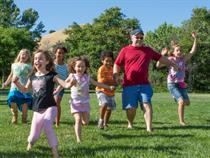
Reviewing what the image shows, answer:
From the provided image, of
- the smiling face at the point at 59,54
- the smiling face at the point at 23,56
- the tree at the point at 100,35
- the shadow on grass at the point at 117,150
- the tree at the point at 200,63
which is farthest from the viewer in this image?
the tree at the point at 200,63

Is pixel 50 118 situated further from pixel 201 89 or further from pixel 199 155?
pixel 201 89

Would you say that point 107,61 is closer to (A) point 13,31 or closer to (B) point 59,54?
(B) point 59,54

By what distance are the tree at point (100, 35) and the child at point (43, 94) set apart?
62891 millimetres

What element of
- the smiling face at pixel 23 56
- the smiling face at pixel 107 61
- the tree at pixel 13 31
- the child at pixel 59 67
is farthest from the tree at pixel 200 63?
the smiling face at pixel 107 61

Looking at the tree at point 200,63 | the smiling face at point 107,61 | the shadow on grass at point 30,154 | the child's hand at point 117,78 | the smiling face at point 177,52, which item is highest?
the tree at point 200,63

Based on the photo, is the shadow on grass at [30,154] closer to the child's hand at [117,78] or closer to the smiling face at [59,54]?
the child's hand at [117,78]

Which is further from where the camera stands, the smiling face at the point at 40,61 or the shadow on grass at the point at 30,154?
Answer: the smiling face at the point at 40,61

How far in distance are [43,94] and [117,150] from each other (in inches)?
54.9

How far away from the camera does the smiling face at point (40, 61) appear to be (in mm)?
7203

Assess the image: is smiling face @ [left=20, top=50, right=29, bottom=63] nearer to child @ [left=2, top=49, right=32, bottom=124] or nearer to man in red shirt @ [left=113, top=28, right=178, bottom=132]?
child @ [left=2, top=49, right=32, bottom=124]

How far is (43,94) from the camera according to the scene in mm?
7141

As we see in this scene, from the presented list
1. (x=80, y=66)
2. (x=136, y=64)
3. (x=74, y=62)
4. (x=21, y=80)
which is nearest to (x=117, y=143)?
(x=80, y=66)

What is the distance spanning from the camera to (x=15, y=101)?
1170cm

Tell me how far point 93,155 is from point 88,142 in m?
1.20
